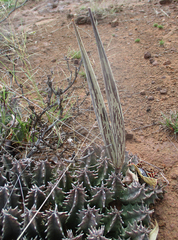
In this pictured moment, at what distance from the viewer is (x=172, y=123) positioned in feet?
6.22

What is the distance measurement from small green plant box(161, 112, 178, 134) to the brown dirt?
0.19 ft

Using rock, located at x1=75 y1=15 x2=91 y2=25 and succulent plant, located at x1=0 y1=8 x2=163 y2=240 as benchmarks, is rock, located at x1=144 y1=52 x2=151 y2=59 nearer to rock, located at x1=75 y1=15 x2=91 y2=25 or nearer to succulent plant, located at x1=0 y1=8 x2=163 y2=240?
rock, located at x1=75 y1=15 x2=91 y2=25

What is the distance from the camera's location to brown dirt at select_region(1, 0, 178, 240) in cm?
174

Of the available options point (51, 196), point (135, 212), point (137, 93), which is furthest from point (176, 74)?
point (51, 196)

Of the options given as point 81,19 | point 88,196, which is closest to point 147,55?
point 81,19

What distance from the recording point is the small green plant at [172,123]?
6.17ft

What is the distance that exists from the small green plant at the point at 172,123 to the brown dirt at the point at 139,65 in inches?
2.3

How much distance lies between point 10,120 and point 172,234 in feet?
5.38

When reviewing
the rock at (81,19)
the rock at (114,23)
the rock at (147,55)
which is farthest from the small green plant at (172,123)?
the rock at (81,19)

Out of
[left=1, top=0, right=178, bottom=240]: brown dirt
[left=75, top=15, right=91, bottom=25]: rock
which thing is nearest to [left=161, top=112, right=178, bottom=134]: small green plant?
[left=1, top=0, right=178, bottom=240]: brown dirt

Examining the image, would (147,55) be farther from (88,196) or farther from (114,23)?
(88,196)

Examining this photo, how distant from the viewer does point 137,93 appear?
8.03 feet

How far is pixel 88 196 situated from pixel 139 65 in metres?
2.18

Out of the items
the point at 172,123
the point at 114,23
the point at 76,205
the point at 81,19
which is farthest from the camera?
the point at 81,19
